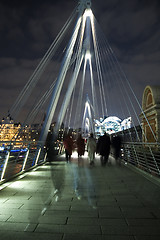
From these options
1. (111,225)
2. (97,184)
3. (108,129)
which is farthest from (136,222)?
(108,129)

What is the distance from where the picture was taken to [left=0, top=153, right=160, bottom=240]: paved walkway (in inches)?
112

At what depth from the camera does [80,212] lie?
12.0ft

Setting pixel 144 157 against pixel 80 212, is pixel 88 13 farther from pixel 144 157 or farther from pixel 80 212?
pixel 80 212

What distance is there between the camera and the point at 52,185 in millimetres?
5945

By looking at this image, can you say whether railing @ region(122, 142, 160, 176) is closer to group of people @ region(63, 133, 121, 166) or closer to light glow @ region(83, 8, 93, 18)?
group of people @ region(63, 133, 121, 166)

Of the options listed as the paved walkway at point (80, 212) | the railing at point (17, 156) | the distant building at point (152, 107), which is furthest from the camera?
the distant building at point (152, 107)

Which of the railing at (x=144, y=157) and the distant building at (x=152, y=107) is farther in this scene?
the distant building at (x=152, y=107)

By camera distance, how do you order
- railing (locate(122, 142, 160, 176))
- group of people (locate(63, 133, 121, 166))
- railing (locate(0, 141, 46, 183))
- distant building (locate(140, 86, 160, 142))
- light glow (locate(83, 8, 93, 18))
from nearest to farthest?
→ 1. railing (locate(0, 141, 46, 183))
2. railing (locate(122, 142, 160, 176))
3. group of people (locate(63, 133, 121, 166))
4. light glow (locate(83, 8, 93, 18))
5. distant building (locate(140, 86, 160, 142))

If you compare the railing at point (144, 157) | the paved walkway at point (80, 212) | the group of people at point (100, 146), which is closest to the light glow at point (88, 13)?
the group of people at point (100, 146)

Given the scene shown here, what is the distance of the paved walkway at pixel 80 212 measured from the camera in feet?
9.34

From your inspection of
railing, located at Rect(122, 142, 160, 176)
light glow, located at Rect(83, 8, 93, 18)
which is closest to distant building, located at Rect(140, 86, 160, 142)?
railing, located at Rect(122, 142, 160, 176)

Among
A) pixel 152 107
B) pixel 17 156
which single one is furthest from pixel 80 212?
pixel 152 107

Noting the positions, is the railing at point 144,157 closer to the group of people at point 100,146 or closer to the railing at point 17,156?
the group of people at point 100,146

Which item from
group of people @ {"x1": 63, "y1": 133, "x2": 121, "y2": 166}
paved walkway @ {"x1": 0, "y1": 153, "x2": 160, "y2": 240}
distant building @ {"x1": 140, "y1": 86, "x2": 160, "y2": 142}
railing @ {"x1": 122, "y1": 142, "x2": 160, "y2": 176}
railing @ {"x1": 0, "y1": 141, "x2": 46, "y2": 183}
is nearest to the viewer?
paved walkway @ {"x1": 0, "y1": 153, "x2": 160, "y2": 240}
